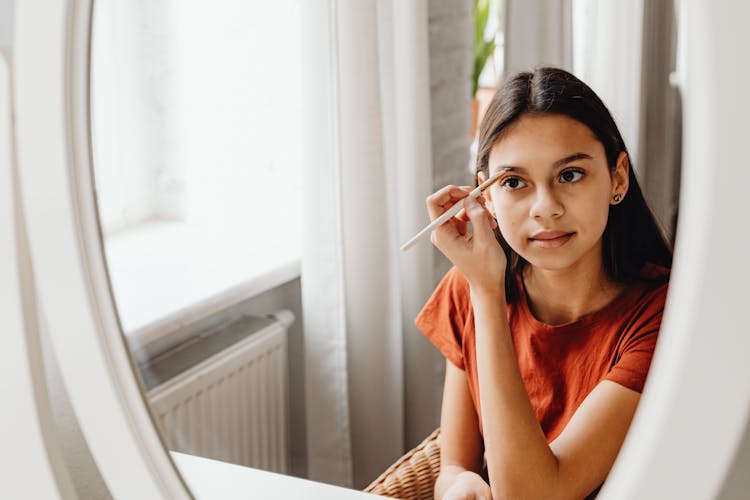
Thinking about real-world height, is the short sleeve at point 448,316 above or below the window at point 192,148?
below

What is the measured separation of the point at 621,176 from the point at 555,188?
1.5 inches

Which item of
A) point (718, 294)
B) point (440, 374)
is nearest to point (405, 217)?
point (440, 374)

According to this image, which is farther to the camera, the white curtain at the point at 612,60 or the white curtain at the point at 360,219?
the white curtain at the point at 360,219

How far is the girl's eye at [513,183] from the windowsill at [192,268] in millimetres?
211

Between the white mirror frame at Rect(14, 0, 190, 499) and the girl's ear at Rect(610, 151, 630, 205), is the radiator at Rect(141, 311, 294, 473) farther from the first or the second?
the girl's ear at Rect(610, 151, 630, 205)

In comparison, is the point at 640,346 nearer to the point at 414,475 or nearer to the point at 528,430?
the point at 528,430

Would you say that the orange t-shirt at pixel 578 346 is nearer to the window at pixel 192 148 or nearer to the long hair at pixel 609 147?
the long hair at pixel 609 147

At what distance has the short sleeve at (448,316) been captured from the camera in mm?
549

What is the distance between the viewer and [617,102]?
1.54 ft

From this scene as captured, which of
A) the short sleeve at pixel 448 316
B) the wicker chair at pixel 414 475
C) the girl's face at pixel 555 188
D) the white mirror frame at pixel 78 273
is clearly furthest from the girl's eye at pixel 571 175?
the white mirror frame at pixel 78 273

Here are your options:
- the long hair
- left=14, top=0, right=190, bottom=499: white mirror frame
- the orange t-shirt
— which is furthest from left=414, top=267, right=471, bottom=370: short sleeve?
left=14, top=0, right=190, bottom=499: white mirror frame

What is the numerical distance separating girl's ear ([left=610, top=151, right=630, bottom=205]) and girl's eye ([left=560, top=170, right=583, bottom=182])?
0.07 ft

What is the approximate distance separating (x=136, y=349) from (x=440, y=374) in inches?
9.2

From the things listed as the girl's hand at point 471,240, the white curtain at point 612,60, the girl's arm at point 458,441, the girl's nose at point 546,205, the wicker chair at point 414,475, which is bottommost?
the wicker chair at point 414,475
